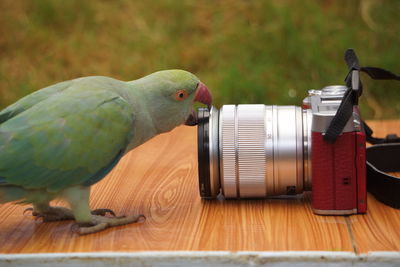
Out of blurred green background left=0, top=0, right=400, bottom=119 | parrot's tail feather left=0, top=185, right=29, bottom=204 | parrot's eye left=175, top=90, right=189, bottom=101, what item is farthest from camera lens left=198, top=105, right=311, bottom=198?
blurred green background left=0, top=0, right=400, bottom=119

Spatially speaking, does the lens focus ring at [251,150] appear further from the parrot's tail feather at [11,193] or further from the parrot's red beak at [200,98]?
the parrot's tail feather at [11,193]

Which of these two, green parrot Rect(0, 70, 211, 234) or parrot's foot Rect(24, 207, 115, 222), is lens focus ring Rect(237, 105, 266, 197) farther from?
parrot's foot Rect(24, 207, 115, 222)

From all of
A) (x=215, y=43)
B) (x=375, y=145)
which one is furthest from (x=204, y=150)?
(x=215, y=43)

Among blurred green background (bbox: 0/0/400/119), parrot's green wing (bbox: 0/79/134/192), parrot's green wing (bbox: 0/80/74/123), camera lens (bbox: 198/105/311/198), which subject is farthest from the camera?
blurred green background (bbox: 0/0/400/119)

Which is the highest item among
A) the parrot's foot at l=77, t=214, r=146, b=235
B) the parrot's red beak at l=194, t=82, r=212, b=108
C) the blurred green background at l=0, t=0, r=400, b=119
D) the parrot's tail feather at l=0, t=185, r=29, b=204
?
the blurred green background at l=0, t=0, r=400, b=119

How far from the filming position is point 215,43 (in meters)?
4.28

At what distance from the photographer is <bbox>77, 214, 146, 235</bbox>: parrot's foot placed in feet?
6.38

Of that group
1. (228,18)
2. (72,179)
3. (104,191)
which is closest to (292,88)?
(228,18)

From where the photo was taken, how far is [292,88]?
391 cm

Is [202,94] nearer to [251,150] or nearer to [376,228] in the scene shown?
[251,150]

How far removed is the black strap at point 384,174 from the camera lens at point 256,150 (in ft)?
0.81

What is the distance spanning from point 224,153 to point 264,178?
0.15m

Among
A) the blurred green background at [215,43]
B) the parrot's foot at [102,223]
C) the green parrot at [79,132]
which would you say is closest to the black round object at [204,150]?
the green parrot at [79,132]

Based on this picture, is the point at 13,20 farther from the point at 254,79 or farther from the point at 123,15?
the point at 254,79
